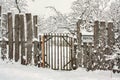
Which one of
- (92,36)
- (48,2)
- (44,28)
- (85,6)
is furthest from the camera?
(48,2)

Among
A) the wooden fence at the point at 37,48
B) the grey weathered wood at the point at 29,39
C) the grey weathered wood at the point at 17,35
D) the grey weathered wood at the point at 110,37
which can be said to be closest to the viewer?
the grey weathered wood at the point at 110,37

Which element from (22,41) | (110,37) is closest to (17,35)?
(22,41)

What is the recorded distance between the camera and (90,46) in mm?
14617

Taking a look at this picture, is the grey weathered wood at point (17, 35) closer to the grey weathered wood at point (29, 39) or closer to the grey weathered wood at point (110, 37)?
the grey weathered wood at point (29, 39)

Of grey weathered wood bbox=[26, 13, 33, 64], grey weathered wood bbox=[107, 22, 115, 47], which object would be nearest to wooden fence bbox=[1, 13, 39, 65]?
grey weathered wood bbox=[26, 13, 33, 64]

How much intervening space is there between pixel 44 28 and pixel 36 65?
37929 millimetres

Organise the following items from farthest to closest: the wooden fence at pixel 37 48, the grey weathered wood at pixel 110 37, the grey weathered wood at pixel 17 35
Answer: the grey weathered wood at pixel 17 35, the wooden fence at pixel 37 48, the grey weathered wood at pixel 110 37

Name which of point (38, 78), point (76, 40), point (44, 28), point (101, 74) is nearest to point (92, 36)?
point (76, 40)

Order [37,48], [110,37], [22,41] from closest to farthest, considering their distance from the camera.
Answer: [110,37], [37,48], [22,41]

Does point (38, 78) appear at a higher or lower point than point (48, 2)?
lower

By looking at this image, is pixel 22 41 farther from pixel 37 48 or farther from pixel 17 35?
pixel 37 48

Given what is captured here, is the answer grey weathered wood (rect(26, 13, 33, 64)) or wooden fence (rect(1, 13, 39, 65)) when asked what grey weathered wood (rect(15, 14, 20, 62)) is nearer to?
wooden fence (rect(1, 13, 39, 65))

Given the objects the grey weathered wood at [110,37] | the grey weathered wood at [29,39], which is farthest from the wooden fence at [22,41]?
the grey weathered wood at [110,37]

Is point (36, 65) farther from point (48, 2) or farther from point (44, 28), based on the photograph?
point (48, 2)
